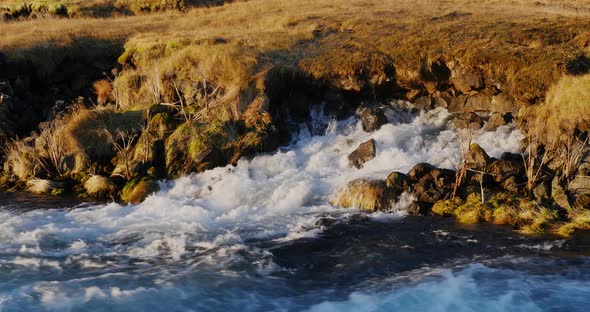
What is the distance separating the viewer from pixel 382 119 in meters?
23.5

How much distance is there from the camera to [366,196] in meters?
17.9

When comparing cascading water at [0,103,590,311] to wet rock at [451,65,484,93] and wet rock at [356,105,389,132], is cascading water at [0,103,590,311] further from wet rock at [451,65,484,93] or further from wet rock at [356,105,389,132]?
wet rock at [451,65,484,93]

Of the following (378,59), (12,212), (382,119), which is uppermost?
(378,59)

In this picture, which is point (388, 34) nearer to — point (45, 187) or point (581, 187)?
point (581, 187)

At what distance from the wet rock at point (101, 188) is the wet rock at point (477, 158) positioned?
12.0 m

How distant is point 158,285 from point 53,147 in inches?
433

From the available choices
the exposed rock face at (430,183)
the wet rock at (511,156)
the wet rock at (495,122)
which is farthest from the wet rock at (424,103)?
the exposed rock face at (430,183)

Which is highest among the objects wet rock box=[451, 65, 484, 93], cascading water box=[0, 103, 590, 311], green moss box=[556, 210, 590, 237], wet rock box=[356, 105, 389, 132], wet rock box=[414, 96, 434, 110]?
wet rock box=[451, 65, 484, 93]

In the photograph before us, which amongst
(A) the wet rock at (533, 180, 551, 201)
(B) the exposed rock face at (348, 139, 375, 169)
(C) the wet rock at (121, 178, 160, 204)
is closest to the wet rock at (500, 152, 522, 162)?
(A) the wet rock at (533, 180, 551, 201)

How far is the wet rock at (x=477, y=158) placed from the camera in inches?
730

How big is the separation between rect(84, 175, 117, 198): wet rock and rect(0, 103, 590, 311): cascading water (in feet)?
3.35

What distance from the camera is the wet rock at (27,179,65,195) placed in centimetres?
2105

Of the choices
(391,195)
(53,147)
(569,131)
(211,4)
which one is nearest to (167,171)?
(53,147)

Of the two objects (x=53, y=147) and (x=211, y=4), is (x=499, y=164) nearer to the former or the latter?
(x=53, y=147)
